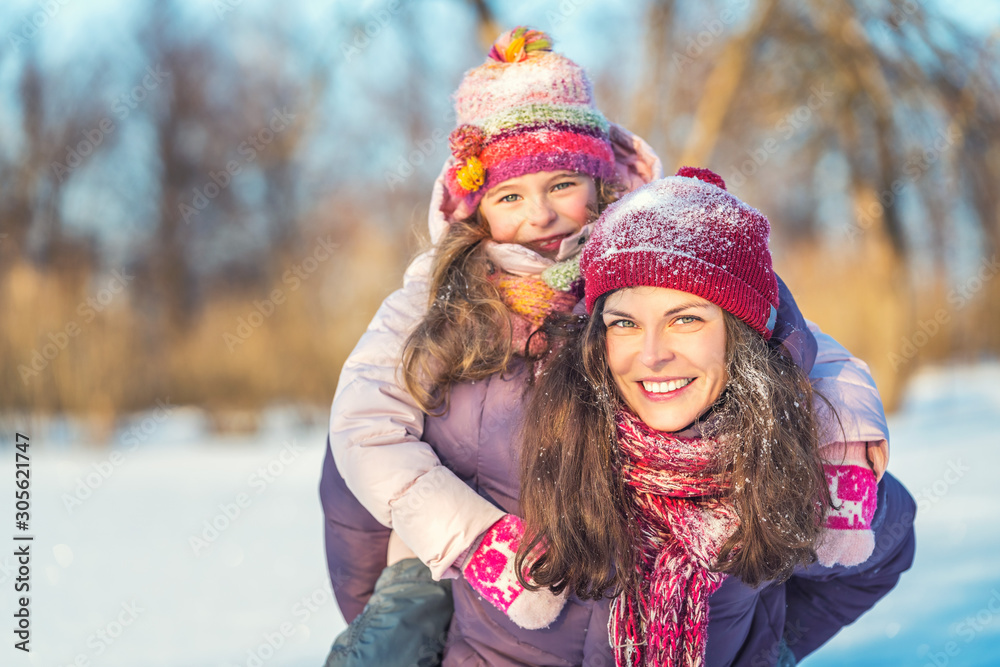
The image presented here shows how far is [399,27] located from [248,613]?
5.14m

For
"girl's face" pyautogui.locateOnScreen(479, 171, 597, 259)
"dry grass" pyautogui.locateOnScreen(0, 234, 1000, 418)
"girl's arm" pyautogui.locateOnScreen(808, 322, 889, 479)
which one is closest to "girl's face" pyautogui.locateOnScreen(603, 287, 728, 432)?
"girl's arm" pyautogui.locateOnScreen(808, 322, 889, 479)

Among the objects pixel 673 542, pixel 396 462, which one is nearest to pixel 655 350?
pixel 673 542

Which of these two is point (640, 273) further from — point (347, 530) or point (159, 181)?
point (159, 181)

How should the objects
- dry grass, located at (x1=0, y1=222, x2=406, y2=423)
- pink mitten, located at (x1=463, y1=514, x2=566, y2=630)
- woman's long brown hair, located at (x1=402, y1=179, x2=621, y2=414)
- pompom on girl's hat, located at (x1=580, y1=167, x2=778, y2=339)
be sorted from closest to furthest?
pompom on girl's hat, located at (x1=580, y1=167, x2=778, y2=339) < pink mitten, located at (x1=463, y1=514, x2=566, y2=630) < woman's long brown hair, located at (x1=402, y1=179, x2=621, y2=414) < dry grass, located at (x1=0, y1=222, x2=406, y2=423)

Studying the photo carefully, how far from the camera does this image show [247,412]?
886 cm

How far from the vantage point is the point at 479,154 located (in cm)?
244

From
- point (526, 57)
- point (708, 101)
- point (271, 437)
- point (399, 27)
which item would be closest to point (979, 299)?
point (708, 101)

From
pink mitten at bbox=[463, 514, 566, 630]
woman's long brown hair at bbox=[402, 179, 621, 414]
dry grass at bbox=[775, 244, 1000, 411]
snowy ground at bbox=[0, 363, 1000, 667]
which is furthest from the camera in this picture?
dry grass at bbox=[775, 244, 1000, 411]

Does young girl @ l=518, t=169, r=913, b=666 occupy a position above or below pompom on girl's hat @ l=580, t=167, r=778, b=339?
below

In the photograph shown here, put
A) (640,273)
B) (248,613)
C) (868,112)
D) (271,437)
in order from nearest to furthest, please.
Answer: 1. (640,273)
2. (248,613)
3. (868,112)
4. (271,437)

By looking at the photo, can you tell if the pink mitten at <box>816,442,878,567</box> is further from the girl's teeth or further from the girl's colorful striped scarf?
the girl's colorful striped scarf

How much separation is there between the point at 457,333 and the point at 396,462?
39 centimetres

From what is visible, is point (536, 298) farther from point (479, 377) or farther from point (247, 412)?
point (247, 412)

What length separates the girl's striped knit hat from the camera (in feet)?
7.70
